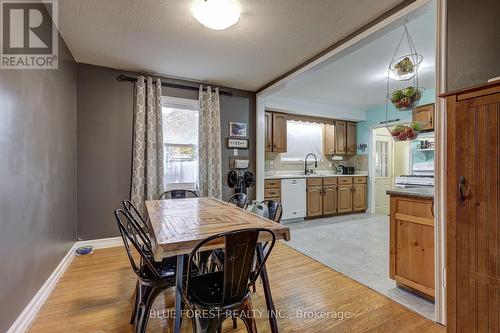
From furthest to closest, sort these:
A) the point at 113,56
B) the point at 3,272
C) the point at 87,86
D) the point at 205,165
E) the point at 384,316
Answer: the point at 205,165, the point at 87,86, the point at 113,56, the point at 384,316, the point at 3,272

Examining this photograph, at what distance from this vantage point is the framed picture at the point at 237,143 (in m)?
4.08

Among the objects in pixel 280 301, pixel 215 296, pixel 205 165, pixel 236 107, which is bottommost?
pixel 280 301

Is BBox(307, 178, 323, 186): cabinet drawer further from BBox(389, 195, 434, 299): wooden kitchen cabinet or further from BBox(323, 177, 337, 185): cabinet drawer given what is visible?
BBox(389, 195, 434, 299): wooden kitchen cabinet

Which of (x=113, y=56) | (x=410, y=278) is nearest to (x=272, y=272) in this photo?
(x=410, y=278)

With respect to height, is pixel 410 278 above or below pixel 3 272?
below

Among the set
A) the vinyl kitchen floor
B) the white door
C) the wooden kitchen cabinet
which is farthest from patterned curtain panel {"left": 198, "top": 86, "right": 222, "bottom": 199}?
the white door

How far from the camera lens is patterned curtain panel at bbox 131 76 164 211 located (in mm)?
3334

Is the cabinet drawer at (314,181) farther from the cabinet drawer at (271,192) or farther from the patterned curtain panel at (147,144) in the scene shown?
the patterned curtain panel at (147,144)

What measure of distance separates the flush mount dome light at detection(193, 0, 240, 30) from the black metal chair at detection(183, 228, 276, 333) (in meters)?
1.71

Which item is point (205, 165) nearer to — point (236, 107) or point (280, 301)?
point (236, 107)

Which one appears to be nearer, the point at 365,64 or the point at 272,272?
the point at 272,272

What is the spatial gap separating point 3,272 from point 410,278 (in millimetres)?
2957

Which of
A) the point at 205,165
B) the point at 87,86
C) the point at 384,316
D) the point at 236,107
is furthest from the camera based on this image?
the point at 236,107

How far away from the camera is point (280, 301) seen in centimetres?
199
